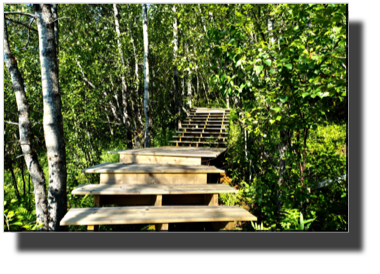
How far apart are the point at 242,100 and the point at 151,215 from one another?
110 inches

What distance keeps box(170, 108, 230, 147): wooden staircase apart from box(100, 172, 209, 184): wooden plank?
3352 millimetres

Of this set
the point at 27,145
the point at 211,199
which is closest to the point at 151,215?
the point at 211,199

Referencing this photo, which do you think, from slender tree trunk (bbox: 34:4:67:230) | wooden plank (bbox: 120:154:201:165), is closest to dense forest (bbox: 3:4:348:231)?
slender tree trunk (bbox: 34:4:67:230)

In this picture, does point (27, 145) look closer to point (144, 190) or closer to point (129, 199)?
point (129, 199)

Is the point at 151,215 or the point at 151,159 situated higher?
the point at 151,159

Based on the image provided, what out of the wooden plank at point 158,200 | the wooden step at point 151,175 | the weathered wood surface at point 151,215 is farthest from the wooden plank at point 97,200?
the wooden plank at point 158,200

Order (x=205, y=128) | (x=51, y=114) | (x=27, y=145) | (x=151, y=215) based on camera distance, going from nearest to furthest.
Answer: (x=151, y=215) < (x=51, y=114) < (x=27, y=145) < (x=205, y=128)

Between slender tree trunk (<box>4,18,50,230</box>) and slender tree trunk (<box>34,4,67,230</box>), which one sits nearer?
slender tree trunk (<box>34,4,67,230</box>)

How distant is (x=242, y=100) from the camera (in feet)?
13.5

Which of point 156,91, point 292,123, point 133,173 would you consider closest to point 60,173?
point 133,173

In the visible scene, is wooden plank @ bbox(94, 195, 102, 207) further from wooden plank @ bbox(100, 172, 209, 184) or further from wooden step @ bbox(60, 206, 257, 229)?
wooden plank @ bbox(100, 172, 209, 184)

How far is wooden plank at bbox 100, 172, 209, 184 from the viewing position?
10.0ft
